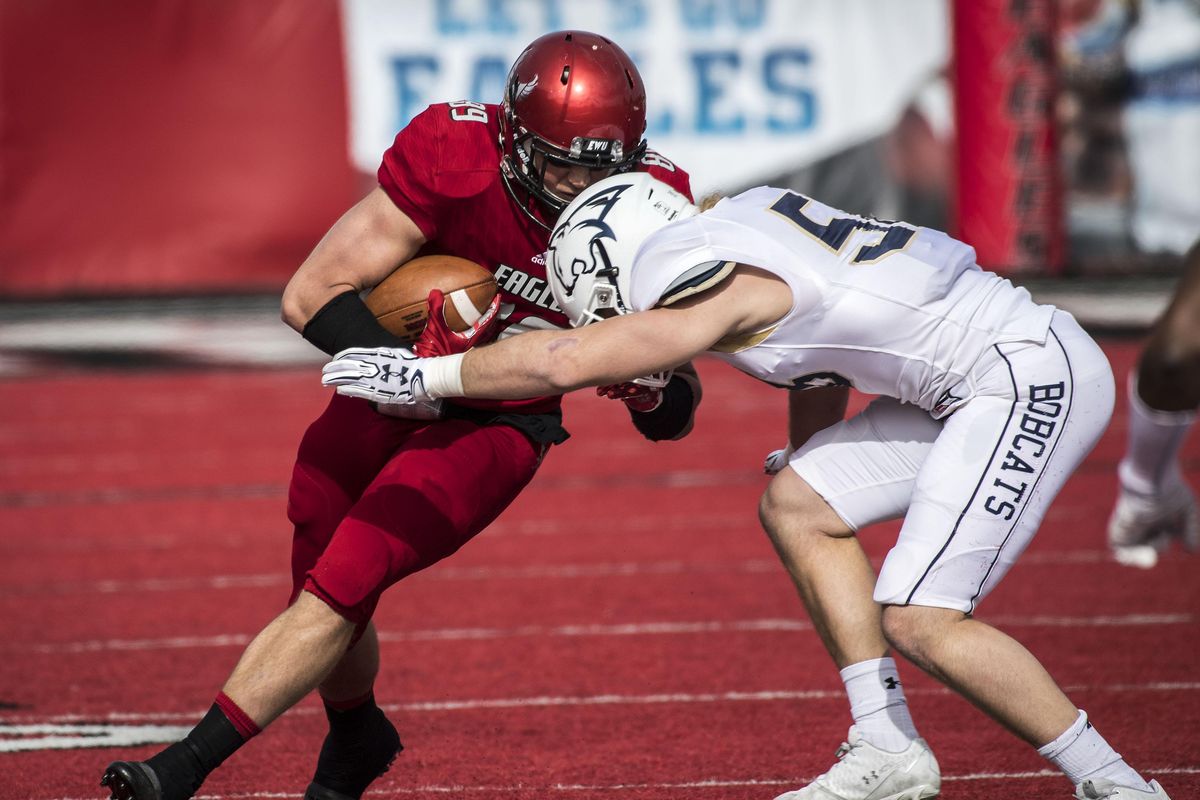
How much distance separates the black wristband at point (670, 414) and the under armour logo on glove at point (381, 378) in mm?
661

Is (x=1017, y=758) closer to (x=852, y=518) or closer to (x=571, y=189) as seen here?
(x=852, y=518)

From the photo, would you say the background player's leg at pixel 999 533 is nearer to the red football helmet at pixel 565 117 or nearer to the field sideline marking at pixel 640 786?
the field sideline marking at pixel 640 786

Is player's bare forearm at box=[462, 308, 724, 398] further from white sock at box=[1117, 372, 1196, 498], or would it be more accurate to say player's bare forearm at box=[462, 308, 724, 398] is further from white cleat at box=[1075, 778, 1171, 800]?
white sock at box=[1117, 372, 1196, 498]

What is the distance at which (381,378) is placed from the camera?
316cm

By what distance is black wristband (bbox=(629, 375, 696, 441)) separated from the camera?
363cm

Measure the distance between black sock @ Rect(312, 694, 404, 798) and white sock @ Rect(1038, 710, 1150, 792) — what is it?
153 cm

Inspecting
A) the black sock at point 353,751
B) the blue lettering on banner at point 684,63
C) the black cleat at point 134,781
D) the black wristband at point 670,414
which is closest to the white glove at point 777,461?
the black wristband at point 670,414

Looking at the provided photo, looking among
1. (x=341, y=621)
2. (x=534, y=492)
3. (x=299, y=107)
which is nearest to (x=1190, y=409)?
(x=341, y=621)

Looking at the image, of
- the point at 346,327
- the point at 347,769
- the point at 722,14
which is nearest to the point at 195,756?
the point at 347,769

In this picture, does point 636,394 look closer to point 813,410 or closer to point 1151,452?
point 813,410

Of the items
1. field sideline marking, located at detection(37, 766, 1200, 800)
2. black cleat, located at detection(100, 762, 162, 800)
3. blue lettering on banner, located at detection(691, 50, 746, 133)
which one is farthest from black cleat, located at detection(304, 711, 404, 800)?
blue lettering on banner, located at detection(691, 50, 746, 133)

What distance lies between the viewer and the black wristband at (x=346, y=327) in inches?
132

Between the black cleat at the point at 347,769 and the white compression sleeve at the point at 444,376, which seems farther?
the black cleat at the point at 347,769

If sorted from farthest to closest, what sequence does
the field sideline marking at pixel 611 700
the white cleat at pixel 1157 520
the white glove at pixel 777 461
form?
the white cleat at pixel 1157 520
the field sideline marking at pixel 611 700
the white glove at pixel 777 461
